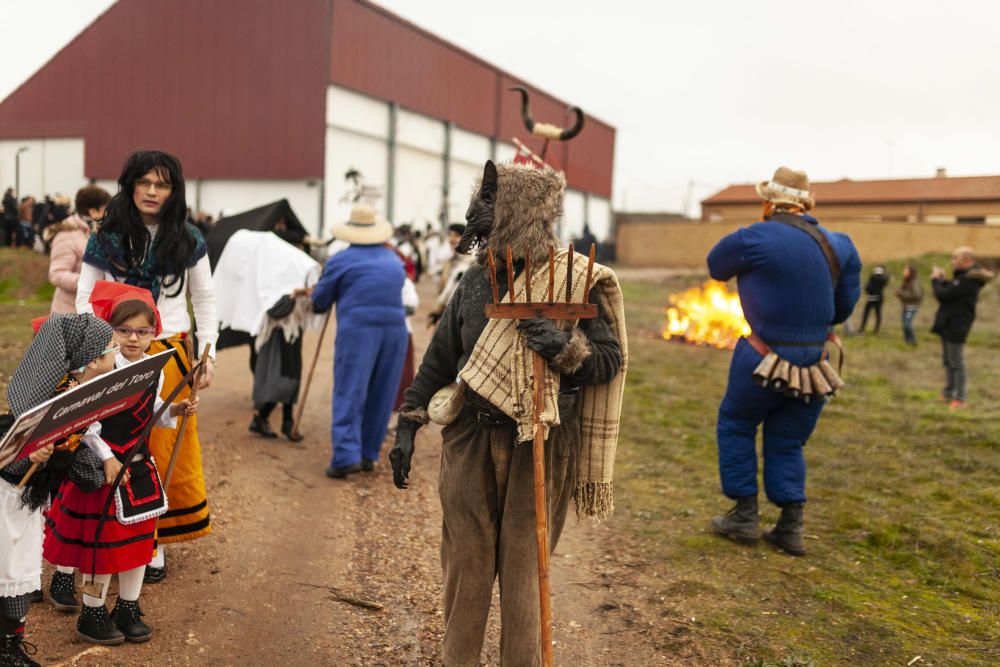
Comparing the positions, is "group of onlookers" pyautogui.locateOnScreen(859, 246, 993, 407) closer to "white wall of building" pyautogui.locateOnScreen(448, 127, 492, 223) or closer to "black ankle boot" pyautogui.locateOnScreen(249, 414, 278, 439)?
"black ankle boot" pyautogui.locateOnScreen(249, 414, 278, 439)

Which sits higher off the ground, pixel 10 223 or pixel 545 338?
pixel 10 223

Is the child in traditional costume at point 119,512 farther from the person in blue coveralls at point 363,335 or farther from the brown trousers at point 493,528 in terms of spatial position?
the person in blue coveralls at point 363,335

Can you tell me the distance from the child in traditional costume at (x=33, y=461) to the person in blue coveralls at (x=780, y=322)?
3437 mm

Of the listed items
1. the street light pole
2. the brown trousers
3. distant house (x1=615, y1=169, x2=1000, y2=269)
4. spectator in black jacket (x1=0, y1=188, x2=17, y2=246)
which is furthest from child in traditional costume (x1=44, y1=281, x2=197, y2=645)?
the street light pole

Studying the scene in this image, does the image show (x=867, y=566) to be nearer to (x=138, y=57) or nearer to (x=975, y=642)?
(x=975, y=642)

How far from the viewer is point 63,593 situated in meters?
3.78

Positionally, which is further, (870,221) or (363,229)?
(870,221)

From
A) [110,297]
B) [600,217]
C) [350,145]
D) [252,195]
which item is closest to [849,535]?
[110,297]

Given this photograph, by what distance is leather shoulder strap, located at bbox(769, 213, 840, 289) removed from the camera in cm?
486

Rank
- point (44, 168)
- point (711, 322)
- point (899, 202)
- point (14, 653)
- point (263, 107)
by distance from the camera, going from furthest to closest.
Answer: point (899, 202)
point (44, 168)
point (263, 107)
point (711, 322)
point (14, 653)

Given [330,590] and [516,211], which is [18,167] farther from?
[516,211]

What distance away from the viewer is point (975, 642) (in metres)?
4.00

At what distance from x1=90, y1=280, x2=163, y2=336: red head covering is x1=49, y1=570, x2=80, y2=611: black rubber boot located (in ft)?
4.17

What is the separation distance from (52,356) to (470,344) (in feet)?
5.11
